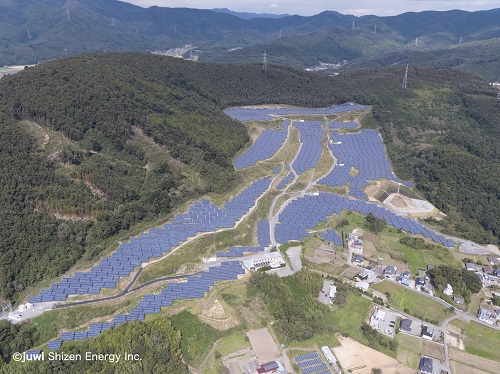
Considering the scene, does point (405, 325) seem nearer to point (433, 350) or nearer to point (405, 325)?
point (405, 325)

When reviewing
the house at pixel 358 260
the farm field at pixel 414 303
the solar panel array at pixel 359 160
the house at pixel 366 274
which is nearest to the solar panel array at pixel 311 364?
the farm field at pixel 414 303

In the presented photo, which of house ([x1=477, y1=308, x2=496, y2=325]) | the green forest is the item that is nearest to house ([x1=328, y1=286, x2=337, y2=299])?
house ([x1=477, y1=308, x2=496, y2=325])

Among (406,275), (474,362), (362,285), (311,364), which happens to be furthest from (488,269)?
(311,364)

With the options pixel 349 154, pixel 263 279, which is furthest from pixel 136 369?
pixel 349 154

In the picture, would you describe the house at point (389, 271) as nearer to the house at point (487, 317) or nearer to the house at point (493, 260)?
the house at point (487, 317)

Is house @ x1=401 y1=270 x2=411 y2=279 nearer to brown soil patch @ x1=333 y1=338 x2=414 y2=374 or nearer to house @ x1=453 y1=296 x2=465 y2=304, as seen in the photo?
house @ x1=453 y1=296 x2=465 y2=304
